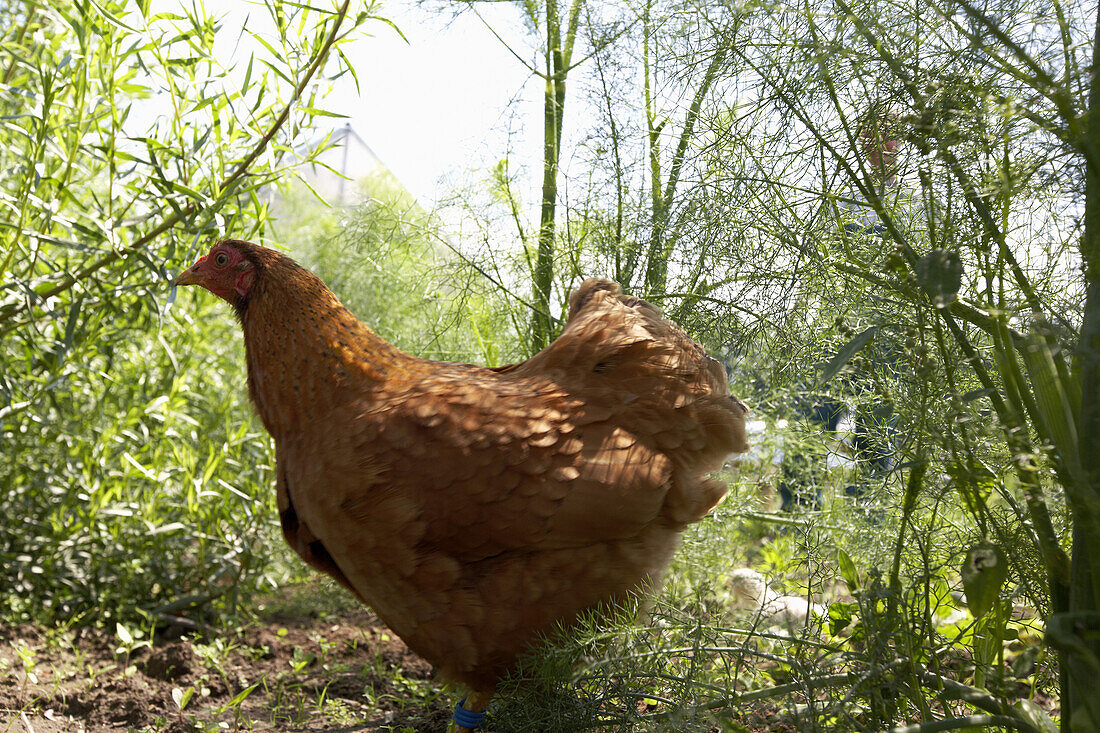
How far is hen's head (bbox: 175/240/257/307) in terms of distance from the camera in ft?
6.57

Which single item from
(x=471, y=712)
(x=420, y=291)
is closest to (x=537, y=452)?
(x=471, y=712)

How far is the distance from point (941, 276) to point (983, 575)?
515mm

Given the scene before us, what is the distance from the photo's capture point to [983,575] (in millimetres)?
1129

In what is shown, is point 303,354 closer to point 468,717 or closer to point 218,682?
point 468,717

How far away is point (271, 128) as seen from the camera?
2.09m

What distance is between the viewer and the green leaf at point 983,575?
1112mm

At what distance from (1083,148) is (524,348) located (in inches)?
70.3

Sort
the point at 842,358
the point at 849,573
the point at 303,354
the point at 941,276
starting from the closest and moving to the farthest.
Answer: the point at 941,276, the point at 842,358, the point at 849,573, the point at 303,354

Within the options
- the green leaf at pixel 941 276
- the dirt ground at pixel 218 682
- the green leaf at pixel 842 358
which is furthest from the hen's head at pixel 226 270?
the green leaf at pixel 941 276

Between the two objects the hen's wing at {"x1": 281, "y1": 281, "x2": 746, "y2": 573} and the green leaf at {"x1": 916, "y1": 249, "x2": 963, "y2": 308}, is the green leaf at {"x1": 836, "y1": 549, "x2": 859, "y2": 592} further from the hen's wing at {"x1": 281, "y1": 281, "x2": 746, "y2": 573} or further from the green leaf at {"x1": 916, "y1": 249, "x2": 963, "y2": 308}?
the green leaf at {"x1": 916, "y1": 249, "x2": 963, "y2": 308}

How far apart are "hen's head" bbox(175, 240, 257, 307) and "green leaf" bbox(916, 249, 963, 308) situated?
1.67 meters

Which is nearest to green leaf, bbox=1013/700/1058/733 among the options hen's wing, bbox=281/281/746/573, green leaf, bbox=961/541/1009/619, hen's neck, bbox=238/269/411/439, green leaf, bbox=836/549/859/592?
green leaf, bbox=961/541/1009/619

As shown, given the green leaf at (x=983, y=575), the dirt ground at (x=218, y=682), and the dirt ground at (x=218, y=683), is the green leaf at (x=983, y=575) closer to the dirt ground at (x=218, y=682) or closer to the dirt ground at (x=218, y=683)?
the dirt ground at (x=218, y=682)

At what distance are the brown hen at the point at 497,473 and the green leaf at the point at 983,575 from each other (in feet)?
2.04
